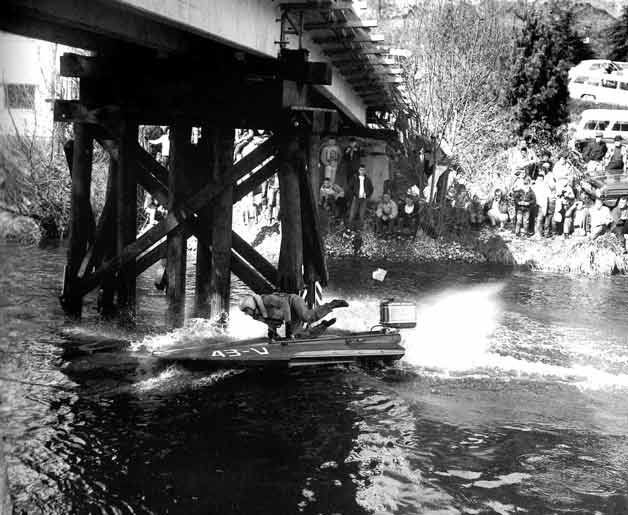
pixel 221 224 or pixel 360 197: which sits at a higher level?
pixel 360 197

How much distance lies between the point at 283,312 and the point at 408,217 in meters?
20.3

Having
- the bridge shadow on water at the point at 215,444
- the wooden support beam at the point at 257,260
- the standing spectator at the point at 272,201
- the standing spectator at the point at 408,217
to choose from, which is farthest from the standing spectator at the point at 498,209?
the bridge shadow on water at the point at 215,444

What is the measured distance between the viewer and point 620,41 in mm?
45875

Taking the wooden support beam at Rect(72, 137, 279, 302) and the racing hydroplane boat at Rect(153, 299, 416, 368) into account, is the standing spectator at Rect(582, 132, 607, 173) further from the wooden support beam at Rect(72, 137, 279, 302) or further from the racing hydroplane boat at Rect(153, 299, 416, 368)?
the wooden support beam at Rect(72, 137, 279, 302)

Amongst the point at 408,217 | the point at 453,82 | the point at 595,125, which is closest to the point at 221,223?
the point at 408,217

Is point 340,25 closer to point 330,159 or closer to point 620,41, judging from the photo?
point 330,159

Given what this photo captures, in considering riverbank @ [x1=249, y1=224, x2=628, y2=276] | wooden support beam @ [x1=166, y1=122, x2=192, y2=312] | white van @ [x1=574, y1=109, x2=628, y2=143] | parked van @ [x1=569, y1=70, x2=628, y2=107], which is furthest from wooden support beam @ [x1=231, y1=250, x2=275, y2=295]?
parked van @ [x1=569, y1=70, x2=628, y2=107]

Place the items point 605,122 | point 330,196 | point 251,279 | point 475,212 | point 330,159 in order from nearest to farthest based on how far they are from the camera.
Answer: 1. point 251,279
2. point 475,212
3. point 330,196
4. point 330,159
5. point 605,122

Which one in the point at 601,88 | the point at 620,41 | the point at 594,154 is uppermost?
the point at 620,41

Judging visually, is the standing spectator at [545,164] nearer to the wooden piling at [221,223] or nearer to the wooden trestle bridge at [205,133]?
the wooden trestle bridge at [205,133]

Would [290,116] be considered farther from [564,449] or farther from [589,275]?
[589,275]

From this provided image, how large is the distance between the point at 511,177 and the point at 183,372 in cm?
2275

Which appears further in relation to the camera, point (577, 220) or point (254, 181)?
point (577, 220)

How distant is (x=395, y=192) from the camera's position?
34.4 metres
